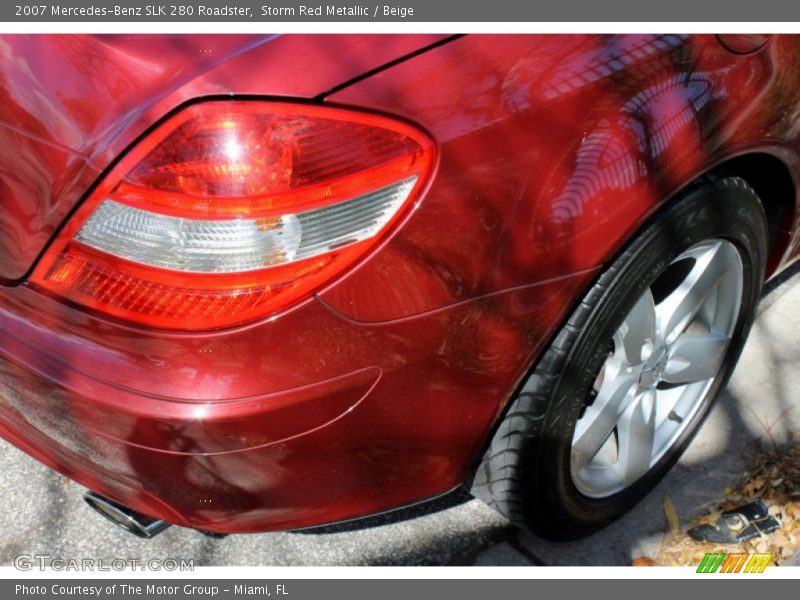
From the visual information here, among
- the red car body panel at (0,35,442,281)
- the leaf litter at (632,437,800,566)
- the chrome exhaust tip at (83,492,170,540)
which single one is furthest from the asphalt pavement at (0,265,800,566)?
the red car body panel at (0,35,442,281)

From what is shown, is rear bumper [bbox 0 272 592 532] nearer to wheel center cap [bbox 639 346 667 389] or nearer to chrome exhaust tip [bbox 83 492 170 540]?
chrome exhaust tip [bbox 83 492 170 540]

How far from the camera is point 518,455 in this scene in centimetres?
198

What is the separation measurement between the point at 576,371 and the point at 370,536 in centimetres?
80

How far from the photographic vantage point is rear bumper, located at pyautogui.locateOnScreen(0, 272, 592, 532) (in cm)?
160

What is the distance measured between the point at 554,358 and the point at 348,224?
0.59 meters

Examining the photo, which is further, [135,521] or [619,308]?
[135,521]

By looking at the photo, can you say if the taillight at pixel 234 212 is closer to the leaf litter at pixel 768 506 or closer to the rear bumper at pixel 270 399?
the rear bumper at pixel 270 399

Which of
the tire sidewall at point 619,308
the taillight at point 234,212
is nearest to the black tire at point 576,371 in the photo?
the tire sidewall at point 619,308

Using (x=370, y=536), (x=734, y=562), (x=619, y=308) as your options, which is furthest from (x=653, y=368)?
(x=370, y=536)

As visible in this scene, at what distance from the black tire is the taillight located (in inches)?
21.4

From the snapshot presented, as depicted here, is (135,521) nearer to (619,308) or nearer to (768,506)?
(619,308)

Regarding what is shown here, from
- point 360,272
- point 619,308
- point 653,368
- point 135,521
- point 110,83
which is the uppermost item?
point 110,83

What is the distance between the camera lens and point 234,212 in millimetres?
1493

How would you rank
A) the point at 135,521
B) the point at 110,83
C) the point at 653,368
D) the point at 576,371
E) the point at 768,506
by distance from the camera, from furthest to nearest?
the point at 768,506 → the point at 653,368 → the point at 135,521 → the point at 576,371 → the point at 110,83
